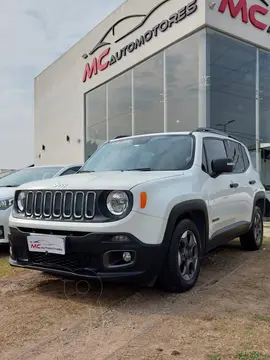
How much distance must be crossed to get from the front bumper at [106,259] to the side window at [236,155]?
8.20ft

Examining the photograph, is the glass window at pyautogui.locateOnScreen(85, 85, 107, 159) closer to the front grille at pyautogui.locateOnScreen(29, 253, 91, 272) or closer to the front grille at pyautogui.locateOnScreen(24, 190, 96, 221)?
the front grille at pyautogui.locateOnScreen(24, 190, 96, 221)

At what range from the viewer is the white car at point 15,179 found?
19.8 ft

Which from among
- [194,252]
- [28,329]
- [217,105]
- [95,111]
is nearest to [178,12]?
[217,105]

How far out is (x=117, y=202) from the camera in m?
3.67

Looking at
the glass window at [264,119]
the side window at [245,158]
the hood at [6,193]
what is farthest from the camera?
the glass window at [264,119]

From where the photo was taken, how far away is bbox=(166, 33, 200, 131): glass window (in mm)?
11781

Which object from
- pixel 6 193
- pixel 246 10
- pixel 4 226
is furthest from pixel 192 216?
pixel 246 10

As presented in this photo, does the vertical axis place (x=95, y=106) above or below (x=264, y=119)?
above

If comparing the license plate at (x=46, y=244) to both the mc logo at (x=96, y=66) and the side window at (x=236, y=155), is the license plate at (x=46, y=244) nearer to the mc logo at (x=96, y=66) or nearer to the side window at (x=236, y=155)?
the side window at (x=236, y=155)

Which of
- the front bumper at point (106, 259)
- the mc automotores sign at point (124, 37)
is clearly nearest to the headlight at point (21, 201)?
the front bumper at point (106, 259)

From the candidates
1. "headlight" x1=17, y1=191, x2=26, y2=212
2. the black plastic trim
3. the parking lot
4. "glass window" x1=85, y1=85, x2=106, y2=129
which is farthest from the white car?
"glass window" x1=85, y1=85, x2=106, y2=129

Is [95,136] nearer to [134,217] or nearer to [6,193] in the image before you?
[6,193]

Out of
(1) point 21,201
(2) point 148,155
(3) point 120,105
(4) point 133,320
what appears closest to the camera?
(4) point 133,320

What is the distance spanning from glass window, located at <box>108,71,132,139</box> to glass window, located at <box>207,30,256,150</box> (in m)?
4.06
